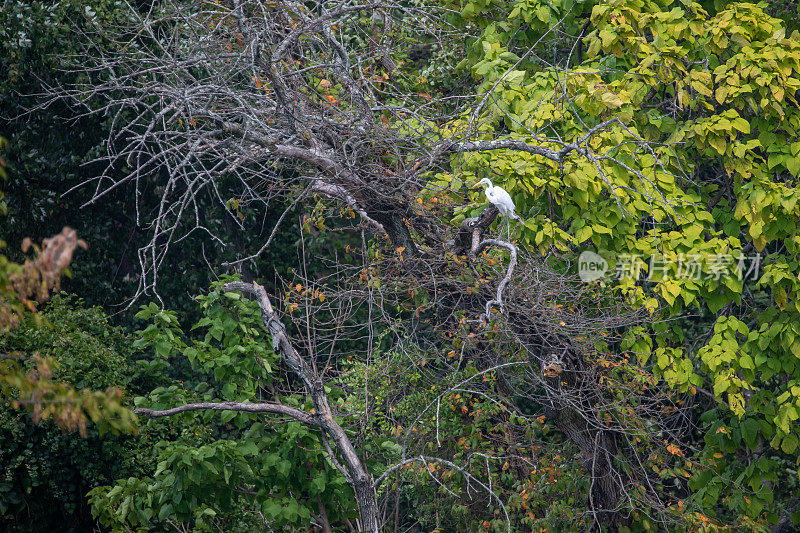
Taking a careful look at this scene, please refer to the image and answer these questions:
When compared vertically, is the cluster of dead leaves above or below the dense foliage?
above

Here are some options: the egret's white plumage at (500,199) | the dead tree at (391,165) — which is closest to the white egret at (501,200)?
the egret's white plumage at (500,199)

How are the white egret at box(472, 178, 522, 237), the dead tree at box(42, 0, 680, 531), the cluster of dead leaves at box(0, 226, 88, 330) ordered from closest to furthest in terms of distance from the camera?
the cluster of dead leaves at box(0, 226, 88, 330), the white egret at box(472, 178, 522, 237), the dead tree at box(42, 0, 680, 531)

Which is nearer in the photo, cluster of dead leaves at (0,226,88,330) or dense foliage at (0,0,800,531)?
cluster of dead leaves at (0,226,88,330)

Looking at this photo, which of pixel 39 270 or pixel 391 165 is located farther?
pixel 391 165

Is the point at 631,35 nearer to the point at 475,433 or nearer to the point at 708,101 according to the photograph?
the point at 708,101

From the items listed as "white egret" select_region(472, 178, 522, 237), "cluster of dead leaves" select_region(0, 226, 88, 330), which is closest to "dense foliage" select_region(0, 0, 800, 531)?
"white egret" select_region(472, 178, 522, 237)

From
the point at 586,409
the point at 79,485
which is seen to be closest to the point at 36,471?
the point at 79,485

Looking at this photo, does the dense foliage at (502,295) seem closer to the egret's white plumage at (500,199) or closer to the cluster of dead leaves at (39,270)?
the egret's white plumage at (500,199)

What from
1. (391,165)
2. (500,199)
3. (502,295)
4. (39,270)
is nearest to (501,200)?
(500,199)

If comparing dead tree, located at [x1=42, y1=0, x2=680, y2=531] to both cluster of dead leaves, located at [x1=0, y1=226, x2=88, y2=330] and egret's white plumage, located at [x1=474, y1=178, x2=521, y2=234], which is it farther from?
cluster of dead leaves, located at [x1=0, y1=226, x2=88, y2=330]

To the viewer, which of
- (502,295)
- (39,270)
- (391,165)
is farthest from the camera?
(391,165)

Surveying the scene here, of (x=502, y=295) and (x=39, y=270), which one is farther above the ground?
(x=39, y=270)

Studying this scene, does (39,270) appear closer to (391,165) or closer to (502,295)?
(502,295)

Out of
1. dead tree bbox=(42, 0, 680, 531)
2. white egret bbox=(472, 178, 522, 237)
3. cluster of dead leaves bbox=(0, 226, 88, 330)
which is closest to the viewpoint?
cluster of dead leaves bbox=(0, 226, 88, 330)
